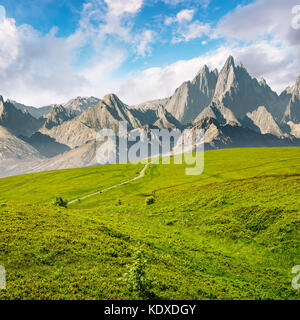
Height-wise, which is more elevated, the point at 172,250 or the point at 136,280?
the point at 136,280

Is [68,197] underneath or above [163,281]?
underneath

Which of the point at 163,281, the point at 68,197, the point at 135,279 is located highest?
the point at 135,279

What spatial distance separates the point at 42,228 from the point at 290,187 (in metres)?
40.7

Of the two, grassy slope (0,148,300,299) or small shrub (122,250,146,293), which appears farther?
grassy slope (0,148,300,299)

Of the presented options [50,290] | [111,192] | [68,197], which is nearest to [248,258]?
[50,290]

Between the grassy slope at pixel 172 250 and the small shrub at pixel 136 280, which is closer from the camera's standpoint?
the small shrub at pixel 136 280

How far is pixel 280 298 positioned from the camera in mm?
16297

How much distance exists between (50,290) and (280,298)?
16052 mm

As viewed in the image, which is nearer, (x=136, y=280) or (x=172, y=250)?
(x=136, y=280)

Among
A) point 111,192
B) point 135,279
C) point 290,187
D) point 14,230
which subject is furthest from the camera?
point 111,192
